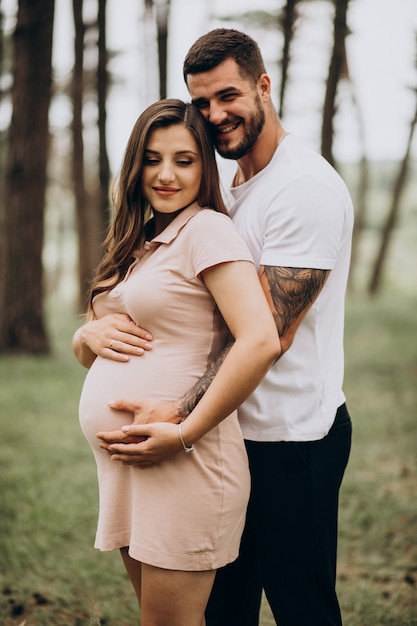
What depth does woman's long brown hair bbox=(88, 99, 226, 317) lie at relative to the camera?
2191 millimetres

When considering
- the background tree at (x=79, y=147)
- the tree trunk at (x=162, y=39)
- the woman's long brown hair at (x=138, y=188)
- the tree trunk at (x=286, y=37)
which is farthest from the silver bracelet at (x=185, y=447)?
the background tree at (x=79, y=147)

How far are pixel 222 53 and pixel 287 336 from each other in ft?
3.35

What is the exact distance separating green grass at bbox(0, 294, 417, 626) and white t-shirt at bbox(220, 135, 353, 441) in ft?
4.56

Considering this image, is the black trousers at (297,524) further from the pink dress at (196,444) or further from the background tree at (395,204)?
the background tree at (395,204)

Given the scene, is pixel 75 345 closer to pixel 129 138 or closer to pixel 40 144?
pixel 129 138

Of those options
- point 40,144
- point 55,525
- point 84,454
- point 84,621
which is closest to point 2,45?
point 40,144

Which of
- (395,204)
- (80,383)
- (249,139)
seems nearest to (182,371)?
(249,139)

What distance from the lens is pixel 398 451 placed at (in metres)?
6.20

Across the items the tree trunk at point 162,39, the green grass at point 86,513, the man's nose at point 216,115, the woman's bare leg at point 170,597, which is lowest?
the green grass at point 86,513

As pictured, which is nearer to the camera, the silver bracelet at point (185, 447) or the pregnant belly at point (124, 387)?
the silver bracelet at point (185, 447)

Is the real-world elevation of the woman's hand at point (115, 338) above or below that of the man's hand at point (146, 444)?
above

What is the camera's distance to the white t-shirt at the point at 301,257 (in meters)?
2.10

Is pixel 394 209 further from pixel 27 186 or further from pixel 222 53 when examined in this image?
pixel 222 53

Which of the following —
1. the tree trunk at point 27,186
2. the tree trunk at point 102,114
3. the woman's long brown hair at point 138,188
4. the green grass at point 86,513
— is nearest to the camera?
the woman's long brown hair at point 138,188
